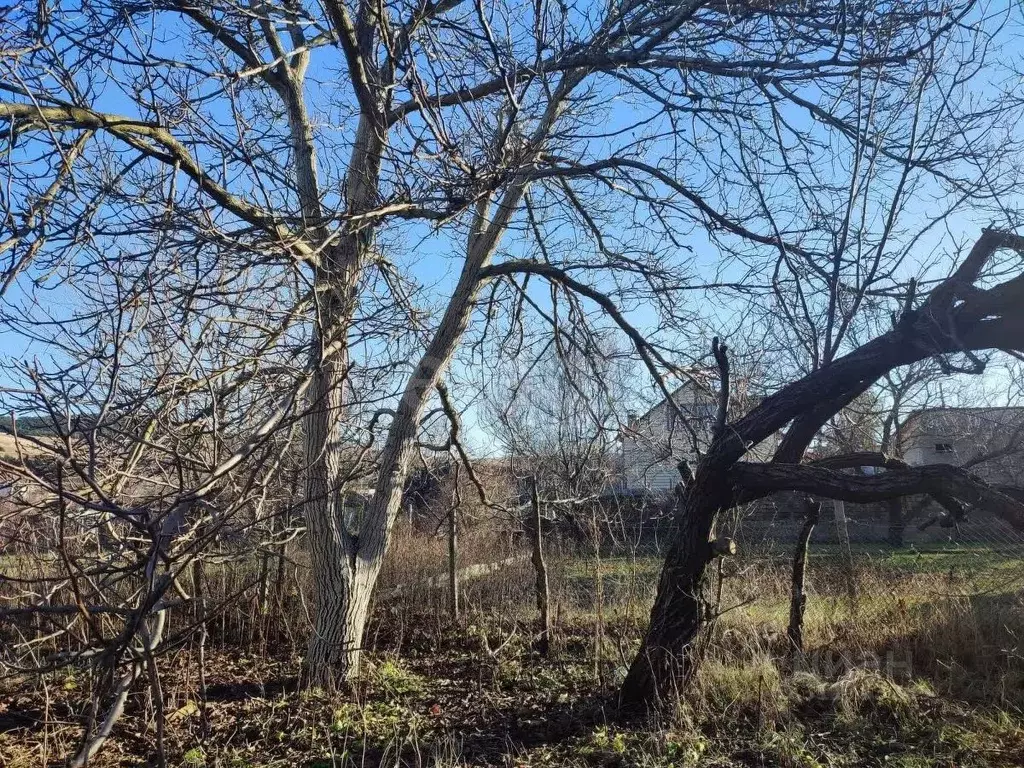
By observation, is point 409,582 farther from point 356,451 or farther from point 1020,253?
point 1020,253

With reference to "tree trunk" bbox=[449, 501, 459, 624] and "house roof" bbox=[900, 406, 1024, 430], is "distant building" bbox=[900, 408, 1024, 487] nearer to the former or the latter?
"house roof" bbox=[900, 406, 1024, 430]

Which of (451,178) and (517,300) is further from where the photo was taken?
(517,300)

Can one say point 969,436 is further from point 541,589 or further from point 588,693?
point 588,693

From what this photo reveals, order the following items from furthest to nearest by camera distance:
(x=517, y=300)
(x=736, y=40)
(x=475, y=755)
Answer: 1. (x=517, y=300)
2. (x=736, y=40)
3. (x=475, y=755)

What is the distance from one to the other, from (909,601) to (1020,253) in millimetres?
4537

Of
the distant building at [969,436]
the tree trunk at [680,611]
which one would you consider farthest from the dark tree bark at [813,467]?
the distant building at [969,436]

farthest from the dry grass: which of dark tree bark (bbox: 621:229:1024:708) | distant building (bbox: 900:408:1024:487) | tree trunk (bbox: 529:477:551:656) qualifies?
distant building (bbox: 900:408:1024:487)

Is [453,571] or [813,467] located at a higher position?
[813,467]

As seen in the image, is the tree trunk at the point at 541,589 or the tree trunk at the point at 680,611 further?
the tree trunk at the point at 541,589

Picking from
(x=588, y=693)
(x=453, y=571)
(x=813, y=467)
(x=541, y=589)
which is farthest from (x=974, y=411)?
(x=453, y=571)

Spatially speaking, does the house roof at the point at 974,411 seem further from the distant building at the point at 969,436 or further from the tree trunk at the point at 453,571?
the tree trunk at the point at 453,571

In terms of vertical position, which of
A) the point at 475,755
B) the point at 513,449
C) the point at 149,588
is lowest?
the point at 475,755

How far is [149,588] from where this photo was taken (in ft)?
7.18

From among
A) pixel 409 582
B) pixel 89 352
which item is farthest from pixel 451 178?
pixel 409 582
